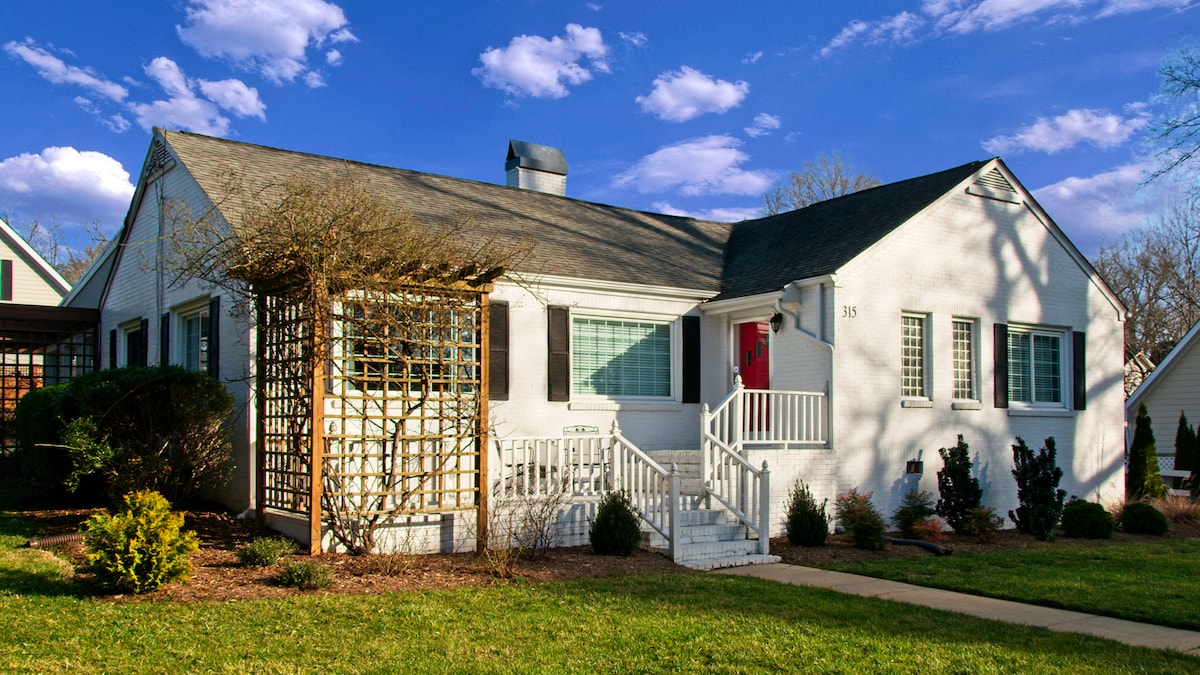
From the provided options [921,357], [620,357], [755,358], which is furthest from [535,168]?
[921,357]

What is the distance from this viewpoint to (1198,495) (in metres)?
17.9

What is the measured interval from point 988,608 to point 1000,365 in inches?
317

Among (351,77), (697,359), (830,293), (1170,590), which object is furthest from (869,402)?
(351,77)

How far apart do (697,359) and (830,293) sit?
2.49 metres

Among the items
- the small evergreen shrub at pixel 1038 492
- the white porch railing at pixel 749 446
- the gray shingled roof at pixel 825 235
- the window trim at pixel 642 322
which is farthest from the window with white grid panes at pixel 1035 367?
the window trim at pixel 642 322

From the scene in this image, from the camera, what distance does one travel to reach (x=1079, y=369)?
16391 millimetres

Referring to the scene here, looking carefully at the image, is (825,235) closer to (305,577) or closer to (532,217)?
(532,217)

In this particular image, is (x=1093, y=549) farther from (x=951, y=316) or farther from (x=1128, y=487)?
(x=1128, y=487)

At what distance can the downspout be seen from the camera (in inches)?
531

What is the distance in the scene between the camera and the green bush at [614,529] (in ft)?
33.9

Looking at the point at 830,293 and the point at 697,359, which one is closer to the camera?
the point at 830,293

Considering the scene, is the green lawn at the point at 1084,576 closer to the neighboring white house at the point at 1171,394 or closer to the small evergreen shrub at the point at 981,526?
the small evergreen shrub at the point at 981,526

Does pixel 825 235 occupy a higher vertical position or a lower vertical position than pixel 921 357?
higher

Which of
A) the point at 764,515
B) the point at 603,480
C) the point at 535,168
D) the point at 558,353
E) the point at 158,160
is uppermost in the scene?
the point at 535,168
